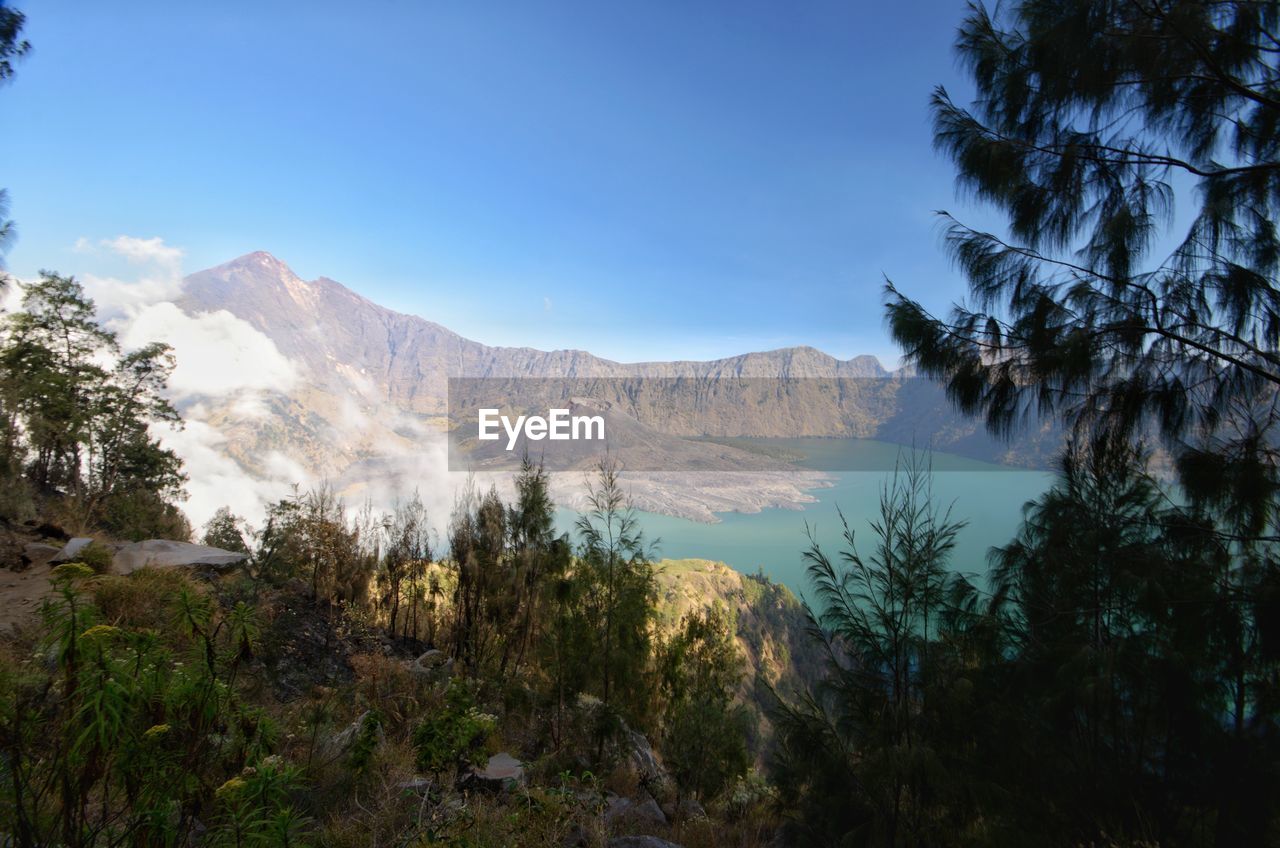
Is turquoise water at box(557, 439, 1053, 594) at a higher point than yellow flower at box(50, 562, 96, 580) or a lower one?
lower

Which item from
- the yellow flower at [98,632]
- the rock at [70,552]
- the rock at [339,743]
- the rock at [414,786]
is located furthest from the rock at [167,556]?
the yellow flower at [98,632]

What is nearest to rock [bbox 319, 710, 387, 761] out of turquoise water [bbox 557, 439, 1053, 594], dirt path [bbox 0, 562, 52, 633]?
dirt path [bbox 0, 562, 52, 633]

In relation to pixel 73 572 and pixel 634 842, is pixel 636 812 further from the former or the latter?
pixel 73 572

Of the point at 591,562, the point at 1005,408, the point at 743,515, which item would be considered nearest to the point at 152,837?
the point at 1005,408

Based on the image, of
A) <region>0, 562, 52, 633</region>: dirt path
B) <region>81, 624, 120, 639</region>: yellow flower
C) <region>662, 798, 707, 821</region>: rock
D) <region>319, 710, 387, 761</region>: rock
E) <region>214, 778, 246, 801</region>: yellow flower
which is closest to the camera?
<region>81, 624, 120, 639</region>: yellow flower

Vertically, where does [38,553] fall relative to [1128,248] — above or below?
below

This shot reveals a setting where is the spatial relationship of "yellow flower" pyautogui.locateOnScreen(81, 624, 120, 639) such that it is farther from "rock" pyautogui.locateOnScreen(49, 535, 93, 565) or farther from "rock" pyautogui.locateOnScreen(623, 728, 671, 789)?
"rock" pyautogui.locateOnScreen(49, 535, 93, 565)

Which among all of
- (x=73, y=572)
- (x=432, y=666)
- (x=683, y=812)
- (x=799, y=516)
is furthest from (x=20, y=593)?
(x=799, y=516)
